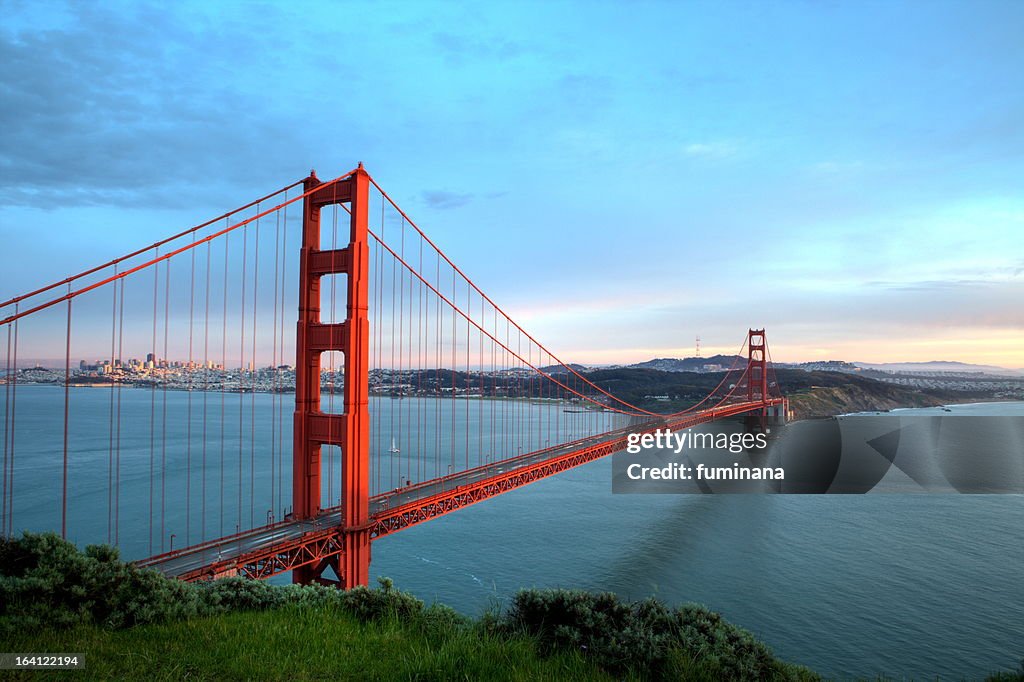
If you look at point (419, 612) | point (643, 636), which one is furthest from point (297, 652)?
point (643, 636)

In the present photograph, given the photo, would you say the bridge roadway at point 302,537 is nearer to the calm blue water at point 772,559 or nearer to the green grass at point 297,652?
the calm blue water at point 772,559

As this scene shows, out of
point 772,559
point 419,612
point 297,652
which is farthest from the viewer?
point 772,559

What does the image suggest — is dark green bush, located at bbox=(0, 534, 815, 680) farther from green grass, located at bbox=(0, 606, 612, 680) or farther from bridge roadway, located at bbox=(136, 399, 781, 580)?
bridge roadway, located at bbox=(136, 399, 781, 580)

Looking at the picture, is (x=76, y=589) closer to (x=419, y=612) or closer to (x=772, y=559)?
(x=419, y=612)

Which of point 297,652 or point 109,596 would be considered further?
point 109,596

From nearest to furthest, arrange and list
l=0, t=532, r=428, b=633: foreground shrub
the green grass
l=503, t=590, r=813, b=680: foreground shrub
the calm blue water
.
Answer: the green grass → l=503, t=590, r=813, b=680: foreground shrub → l=0, t=532, r=428, b=633: foreground shrub → the calm blue water

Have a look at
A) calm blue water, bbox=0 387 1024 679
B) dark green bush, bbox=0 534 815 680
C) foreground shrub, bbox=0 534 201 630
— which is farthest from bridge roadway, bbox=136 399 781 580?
dark green bush, bbox=0 534 815 680

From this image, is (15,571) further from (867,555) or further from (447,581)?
(867,555)
